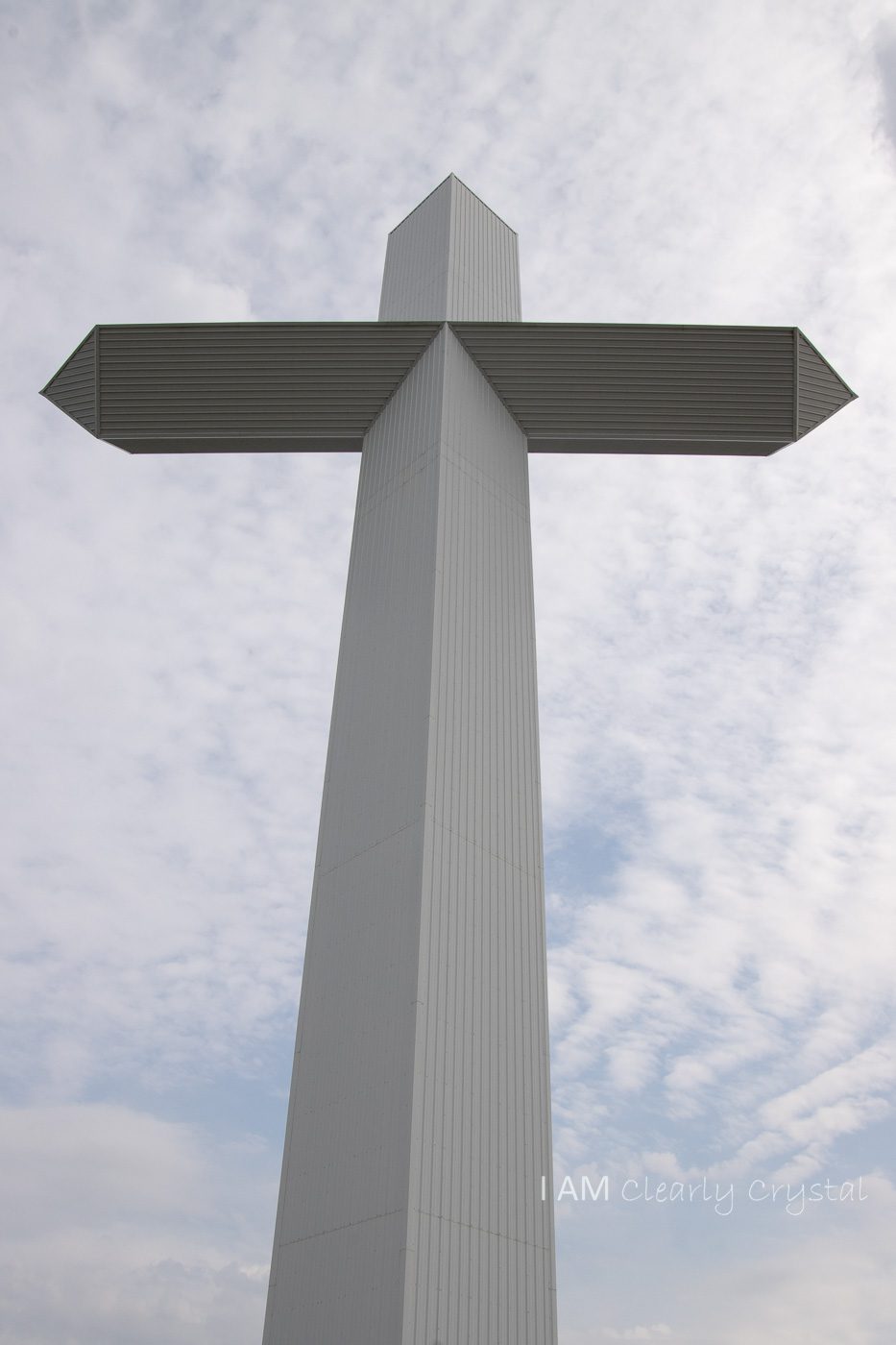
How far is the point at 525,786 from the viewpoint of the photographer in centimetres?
1531

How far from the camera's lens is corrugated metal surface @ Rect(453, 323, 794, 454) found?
18047 mm

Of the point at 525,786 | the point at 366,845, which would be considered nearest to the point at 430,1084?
the point at 366,845

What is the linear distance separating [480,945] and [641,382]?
31.9 ft

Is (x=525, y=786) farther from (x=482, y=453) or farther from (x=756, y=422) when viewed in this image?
(x=756, y=422)

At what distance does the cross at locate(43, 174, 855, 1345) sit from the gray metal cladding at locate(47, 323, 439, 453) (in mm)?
39

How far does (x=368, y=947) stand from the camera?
1352 cm

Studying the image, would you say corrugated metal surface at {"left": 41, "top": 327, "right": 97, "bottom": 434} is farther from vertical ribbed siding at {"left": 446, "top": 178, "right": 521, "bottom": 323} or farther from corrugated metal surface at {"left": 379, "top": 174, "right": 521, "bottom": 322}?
vertical ribbed siding at {"left": 446, "top": 178, "right": 521, "bottom": 323}

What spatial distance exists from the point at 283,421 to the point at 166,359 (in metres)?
2.09

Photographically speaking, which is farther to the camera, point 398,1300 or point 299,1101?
point 299,1101

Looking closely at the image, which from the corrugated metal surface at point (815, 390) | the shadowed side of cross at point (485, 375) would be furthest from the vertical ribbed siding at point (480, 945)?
the corrugated metal surface at point (815, 390)

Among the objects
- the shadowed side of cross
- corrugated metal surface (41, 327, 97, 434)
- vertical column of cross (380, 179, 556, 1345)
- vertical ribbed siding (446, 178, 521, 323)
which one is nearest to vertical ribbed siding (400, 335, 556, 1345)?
vertical column of cross (380, 179, 556, 1345)

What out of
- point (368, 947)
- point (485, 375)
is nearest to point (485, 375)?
point (485, 375)

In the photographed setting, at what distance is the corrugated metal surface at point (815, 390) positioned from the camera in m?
18.5

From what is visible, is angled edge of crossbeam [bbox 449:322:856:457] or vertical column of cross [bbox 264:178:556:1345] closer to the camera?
vertical column of cross [bbox 264:178:556:1345]
